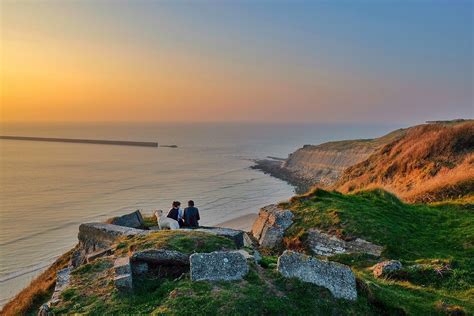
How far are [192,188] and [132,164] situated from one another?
3675 cm

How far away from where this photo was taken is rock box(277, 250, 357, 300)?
657 cm

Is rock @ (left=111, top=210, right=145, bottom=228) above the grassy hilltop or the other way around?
the other way around

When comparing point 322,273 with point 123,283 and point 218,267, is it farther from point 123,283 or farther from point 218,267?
point 123,283

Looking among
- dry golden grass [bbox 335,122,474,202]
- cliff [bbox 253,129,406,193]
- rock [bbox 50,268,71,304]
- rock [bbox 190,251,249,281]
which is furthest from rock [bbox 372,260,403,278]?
cliff [bbox 253,129,406,193]

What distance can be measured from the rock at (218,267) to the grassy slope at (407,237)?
233 cm

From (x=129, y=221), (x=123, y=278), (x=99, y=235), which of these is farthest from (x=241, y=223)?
(x=123, y=278)

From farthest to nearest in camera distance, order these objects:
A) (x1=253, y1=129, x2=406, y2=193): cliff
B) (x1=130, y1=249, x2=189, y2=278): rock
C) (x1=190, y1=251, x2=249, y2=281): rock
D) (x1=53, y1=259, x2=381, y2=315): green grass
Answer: (x1=253, y1=129, x2=406, y2=193): cliff < (x1=130, y1=249, x2=189, y2=278): rock < (x1=190, y1=251, x2=249, y2=281): rock < (x1=53, y1=259, x2=381, y2=315): green grass

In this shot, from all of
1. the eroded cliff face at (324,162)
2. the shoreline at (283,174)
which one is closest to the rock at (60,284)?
Answer: the shoreline at (283,174)

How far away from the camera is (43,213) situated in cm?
3991

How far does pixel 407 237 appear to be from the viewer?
1280cm

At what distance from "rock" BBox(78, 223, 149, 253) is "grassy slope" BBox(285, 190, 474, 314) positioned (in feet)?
20.3

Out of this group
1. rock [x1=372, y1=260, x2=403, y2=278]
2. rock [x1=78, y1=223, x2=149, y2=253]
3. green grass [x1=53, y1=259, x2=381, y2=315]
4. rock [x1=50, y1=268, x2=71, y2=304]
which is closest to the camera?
green grass [x1=53, y1=259, x2=381, y2=315]

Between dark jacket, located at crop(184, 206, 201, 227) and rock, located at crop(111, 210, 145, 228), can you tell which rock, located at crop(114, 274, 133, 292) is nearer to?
dark jacket, located at crop(184, 206, 201, 227)

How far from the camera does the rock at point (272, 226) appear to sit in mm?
14250
